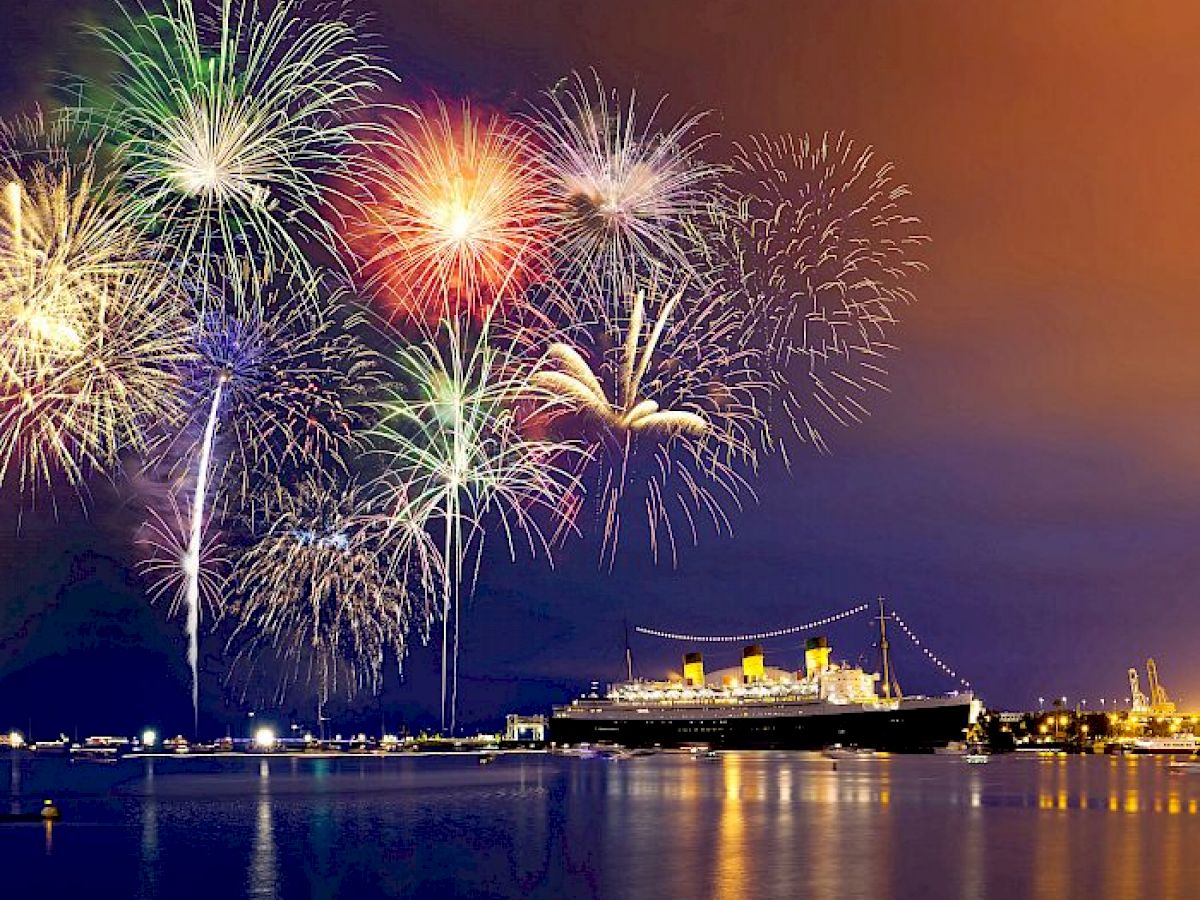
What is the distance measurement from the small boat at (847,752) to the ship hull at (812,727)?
0.61 m

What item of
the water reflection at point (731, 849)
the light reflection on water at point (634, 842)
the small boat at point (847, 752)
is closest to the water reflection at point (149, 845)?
the light reflection on water at point (634, 842)

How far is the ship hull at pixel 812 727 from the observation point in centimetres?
14712

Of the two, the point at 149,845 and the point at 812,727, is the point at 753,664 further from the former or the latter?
the point at 149,845

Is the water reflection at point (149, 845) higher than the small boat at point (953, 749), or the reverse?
the water reflection at point (149, 845)

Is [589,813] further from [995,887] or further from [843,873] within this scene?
[995,887]

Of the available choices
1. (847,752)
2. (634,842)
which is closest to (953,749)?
(847,752)

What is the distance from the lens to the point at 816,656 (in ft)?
490

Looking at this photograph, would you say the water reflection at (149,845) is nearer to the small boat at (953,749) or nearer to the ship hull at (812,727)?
the ship hull at (812,727)

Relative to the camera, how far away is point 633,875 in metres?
37.5

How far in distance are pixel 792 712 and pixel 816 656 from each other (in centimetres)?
713

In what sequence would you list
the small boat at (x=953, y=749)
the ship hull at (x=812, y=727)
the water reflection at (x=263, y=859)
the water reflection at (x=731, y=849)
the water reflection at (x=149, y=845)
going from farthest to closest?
the small boat at (x=953, y=749), the ship hull at (x=812, y=727), the water reflection at (x=149, y=845), the water reflection at (x=263, y=859), the water reflection at (x=731, y=849)

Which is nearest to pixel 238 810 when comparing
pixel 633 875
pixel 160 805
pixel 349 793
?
pixel 160 805

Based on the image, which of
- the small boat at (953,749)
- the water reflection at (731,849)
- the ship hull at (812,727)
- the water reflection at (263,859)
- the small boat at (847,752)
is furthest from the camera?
the small boat at (953,749)

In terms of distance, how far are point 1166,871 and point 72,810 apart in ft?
187
